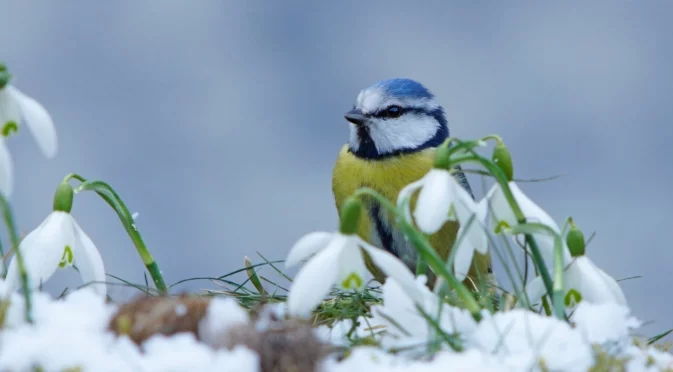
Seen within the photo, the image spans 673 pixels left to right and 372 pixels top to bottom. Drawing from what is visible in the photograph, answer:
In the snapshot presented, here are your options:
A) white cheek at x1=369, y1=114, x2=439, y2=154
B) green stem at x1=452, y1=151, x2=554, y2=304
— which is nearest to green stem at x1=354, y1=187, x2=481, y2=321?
green stem at x1=452, y1=151, x2=554, y2=304

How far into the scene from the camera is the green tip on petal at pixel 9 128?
85.9 inches

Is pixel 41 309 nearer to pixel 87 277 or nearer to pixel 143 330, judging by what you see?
pixel 143 330

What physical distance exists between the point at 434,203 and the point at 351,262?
0.20 metres

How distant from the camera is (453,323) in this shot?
193 centimetres

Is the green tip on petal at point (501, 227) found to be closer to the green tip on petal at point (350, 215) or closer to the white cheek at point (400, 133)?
the green tip on petal at point (350, 215)

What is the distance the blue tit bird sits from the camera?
142 inches

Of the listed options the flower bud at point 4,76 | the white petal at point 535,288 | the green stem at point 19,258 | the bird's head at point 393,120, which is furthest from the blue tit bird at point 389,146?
the green stem at point 19,258

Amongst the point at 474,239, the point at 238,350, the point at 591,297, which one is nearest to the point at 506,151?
the point at 474,239

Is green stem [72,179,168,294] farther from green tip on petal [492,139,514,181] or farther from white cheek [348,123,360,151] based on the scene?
white cheek [348,123,360,151]

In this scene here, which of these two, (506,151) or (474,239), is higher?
(506,151)

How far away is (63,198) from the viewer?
2.32m

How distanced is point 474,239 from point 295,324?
519 millimetres

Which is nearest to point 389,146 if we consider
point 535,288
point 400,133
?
point 400,133

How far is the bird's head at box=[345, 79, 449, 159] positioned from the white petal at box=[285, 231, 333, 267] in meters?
1.80
